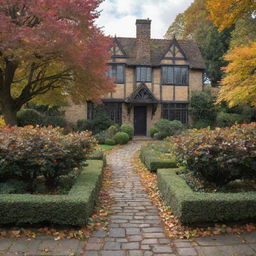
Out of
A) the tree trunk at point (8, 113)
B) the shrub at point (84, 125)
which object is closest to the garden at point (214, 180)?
the tree trunk at point (8, 113)

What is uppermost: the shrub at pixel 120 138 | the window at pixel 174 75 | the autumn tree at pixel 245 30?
the autumn tree at pixel 245 30

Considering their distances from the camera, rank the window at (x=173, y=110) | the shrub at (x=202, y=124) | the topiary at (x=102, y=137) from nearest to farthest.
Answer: the topiary at (x=102, y=137)
the shrub at (x=202, y=124)
the window at (x=173, y=110)

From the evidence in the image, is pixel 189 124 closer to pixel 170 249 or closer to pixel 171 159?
pixel 171 159

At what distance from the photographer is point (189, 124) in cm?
2220

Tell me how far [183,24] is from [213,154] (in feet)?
112

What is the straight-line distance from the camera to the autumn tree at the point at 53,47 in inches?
399

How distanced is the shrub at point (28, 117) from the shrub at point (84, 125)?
299 centimetres

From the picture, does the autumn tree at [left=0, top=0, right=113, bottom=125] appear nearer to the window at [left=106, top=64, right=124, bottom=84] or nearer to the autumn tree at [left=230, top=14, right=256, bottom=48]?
the window at [left=106, top=64, right=124, bottom=84]

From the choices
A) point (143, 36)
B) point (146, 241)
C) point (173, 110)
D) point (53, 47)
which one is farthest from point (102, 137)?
point (146, 241)

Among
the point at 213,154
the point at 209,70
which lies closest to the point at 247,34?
the point at 209,70

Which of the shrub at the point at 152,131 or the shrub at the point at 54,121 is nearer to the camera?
the shrub at the point at 54,121

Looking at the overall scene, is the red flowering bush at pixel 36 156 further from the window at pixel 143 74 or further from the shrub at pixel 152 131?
the window at pixel 143 74

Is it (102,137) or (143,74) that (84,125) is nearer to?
(102,137)

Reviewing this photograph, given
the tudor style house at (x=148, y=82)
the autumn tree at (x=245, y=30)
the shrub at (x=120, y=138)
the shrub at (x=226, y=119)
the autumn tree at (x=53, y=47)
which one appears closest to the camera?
the autumn tree at (x=53, y=47)
